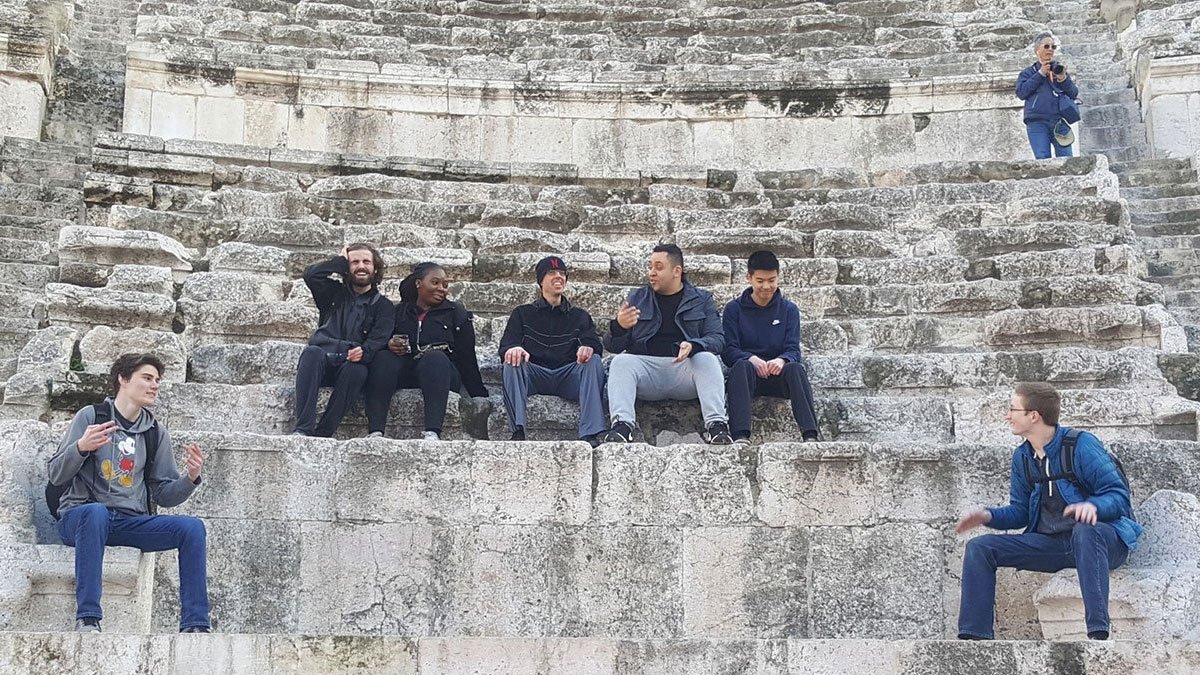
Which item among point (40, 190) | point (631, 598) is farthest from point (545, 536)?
point (40, 190)

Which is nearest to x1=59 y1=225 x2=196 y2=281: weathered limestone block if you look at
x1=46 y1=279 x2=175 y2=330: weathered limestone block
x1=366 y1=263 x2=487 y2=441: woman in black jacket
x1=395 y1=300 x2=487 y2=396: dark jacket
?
x1=46 y1=279 x2=175 y2=330: weathered limestone block

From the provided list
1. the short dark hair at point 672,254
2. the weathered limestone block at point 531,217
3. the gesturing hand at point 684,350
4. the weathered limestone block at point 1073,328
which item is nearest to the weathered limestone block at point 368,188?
the weathered limestone block at point 531,217

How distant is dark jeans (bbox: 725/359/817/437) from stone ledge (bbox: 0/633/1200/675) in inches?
76.4

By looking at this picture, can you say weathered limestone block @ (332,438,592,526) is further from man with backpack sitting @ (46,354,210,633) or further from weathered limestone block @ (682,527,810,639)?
man with backpack sitting @ (46,354,210,633)

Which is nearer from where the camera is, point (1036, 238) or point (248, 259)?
point (248, 259)

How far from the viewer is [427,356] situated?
835 centimetres

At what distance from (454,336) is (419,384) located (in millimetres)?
407

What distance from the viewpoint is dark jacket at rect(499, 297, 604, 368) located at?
8.69 metres

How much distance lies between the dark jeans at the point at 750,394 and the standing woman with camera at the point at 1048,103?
5.66 meters

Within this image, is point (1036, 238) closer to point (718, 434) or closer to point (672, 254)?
point (672, 254)

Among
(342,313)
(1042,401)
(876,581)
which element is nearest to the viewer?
(1042,401)

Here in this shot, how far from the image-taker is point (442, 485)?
24.8 ft

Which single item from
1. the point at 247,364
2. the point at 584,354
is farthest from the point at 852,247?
the point at 247,364

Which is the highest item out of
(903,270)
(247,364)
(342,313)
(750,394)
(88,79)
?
(88,79)
